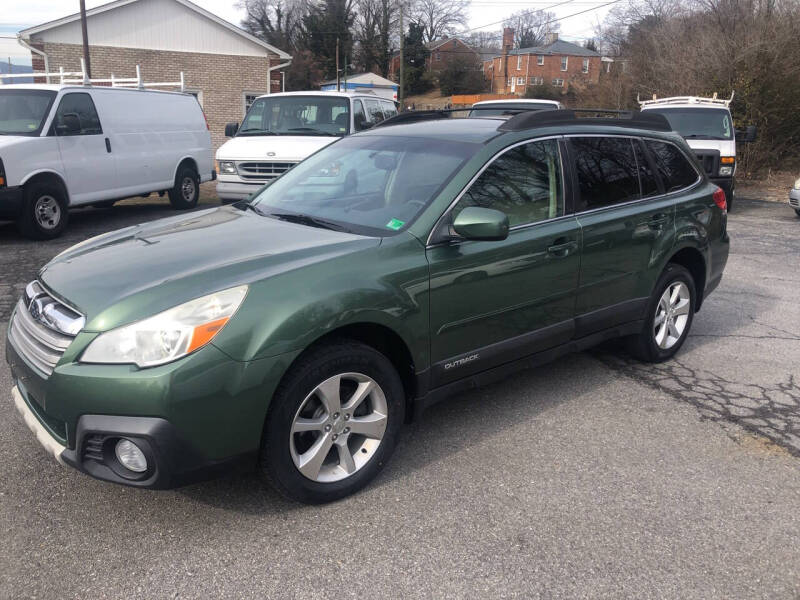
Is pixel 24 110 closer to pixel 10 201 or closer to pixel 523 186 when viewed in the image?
pixel 10 201

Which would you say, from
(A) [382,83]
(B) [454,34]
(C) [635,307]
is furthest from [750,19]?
(B) [454,34]

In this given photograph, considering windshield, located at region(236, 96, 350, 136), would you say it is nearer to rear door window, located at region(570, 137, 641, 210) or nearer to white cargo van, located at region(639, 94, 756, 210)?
white cargo van, located at region(639, 94, 756, 210)

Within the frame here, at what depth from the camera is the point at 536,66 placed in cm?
7319

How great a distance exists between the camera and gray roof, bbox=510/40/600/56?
2876 inches

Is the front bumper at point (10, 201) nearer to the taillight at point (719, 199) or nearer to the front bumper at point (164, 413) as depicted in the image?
the front bumper at point (164, 413)

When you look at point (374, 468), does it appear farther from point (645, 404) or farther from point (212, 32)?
point (212, 32)

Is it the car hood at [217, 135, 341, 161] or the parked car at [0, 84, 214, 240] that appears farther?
the car hood at [217, 135, 341, 161]

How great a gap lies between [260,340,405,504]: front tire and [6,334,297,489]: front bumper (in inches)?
4.5

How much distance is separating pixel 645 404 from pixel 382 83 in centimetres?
5653

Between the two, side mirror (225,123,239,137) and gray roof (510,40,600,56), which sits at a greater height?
gray roof (510,40,600,56)

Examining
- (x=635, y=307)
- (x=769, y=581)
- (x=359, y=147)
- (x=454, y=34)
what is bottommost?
(x=769, y=581)

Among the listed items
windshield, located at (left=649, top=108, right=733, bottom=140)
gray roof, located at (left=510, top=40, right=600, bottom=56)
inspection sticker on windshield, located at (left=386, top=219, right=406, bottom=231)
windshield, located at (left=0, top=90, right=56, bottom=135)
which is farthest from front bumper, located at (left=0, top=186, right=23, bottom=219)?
gray roof, located at (left=510, top=40, right=600, bottom=56)

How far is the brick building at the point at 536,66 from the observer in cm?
7238

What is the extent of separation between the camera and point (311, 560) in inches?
109
